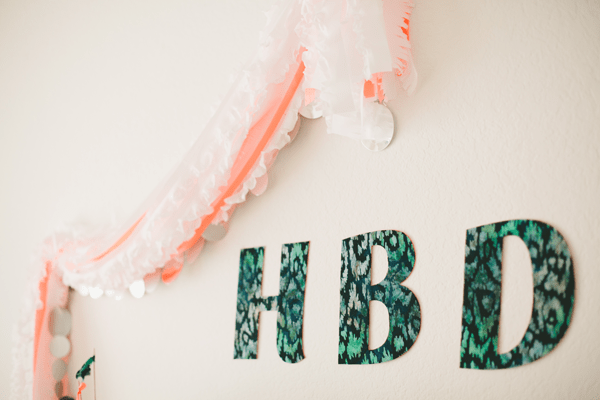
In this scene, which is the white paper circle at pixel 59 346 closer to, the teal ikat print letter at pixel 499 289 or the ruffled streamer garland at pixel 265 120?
the ruffled streamer garland at pixel 265 120

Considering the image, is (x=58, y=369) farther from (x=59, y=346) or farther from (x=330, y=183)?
(x=330, y=183)

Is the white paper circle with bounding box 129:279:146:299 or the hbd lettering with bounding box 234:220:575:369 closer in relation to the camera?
the hbd lettering with bounding box 234:220:575:369

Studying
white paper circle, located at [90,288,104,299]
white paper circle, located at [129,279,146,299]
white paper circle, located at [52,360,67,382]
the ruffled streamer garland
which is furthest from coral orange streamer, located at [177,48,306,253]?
white paper circle, located at [52,360,67,382]

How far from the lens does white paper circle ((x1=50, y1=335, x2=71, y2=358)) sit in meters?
1.74

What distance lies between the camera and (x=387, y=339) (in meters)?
1.06

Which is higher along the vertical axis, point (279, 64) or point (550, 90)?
point (279, 64)

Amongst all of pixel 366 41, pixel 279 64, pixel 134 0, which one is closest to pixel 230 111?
pixel 279 64

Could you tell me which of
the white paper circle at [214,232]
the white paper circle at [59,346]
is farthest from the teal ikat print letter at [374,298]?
the white paper circle at [59,346]

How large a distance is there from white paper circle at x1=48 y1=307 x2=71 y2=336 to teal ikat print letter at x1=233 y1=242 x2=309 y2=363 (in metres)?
0.88

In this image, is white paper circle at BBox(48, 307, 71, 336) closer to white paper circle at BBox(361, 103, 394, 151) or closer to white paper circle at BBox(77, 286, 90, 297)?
white paper circle at BBox(77, 286, 90, 297)

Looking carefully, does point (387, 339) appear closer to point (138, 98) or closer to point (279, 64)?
point (279, 64)

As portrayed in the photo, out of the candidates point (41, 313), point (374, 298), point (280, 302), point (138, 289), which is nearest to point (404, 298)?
point (374, 298)

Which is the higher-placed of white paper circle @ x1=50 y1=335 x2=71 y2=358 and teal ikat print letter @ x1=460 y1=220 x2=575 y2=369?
teal ikat print letter @ x1=460 y1=220 x2=575 y2=369

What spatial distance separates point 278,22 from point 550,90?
63cm
